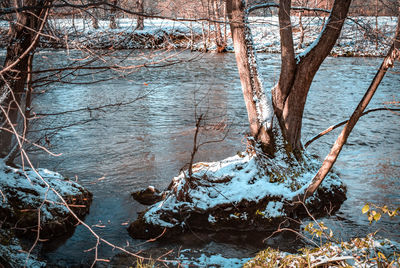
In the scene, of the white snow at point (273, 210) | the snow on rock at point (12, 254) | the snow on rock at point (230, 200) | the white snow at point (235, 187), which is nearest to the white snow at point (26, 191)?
the snow on rock at point (12, 254)

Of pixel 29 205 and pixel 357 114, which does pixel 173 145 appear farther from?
pixel 357 114

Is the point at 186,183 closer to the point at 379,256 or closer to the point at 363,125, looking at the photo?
the point at 379,256

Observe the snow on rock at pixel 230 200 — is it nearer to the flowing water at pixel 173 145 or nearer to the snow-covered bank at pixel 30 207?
the flowing water at pixel 173 145

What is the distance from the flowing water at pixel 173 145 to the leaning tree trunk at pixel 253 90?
43 centimetres

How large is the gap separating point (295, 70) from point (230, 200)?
8.29 ft

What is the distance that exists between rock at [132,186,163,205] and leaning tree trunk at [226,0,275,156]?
223 cm

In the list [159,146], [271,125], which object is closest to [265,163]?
[271,125]

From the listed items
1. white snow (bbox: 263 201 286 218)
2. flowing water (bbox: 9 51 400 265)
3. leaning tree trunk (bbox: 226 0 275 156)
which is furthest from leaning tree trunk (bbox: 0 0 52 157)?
white snow (bbox: 263 201 286 218)

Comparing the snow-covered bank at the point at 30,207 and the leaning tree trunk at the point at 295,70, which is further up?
the leaning tree trunk at the point at 295,70

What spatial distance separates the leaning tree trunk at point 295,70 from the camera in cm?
621

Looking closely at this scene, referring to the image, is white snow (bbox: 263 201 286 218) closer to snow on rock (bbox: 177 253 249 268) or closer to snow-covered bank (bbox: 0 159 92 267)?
snow on rock (bbox: 177 253 249 268)

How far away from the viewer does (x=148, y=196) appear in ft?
24.6

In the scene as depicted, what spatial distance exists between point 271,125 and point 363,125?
7.01 meters

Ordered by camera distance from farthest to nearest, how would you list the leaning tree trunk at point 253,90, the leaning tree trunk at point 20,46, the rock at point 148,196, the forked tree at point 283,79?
1. the rock at point 148,196
2. the leaning tree trunk at point 253,90
3. the forked tree at point 283,79
4. the leaning tree trunk at point 20,46
